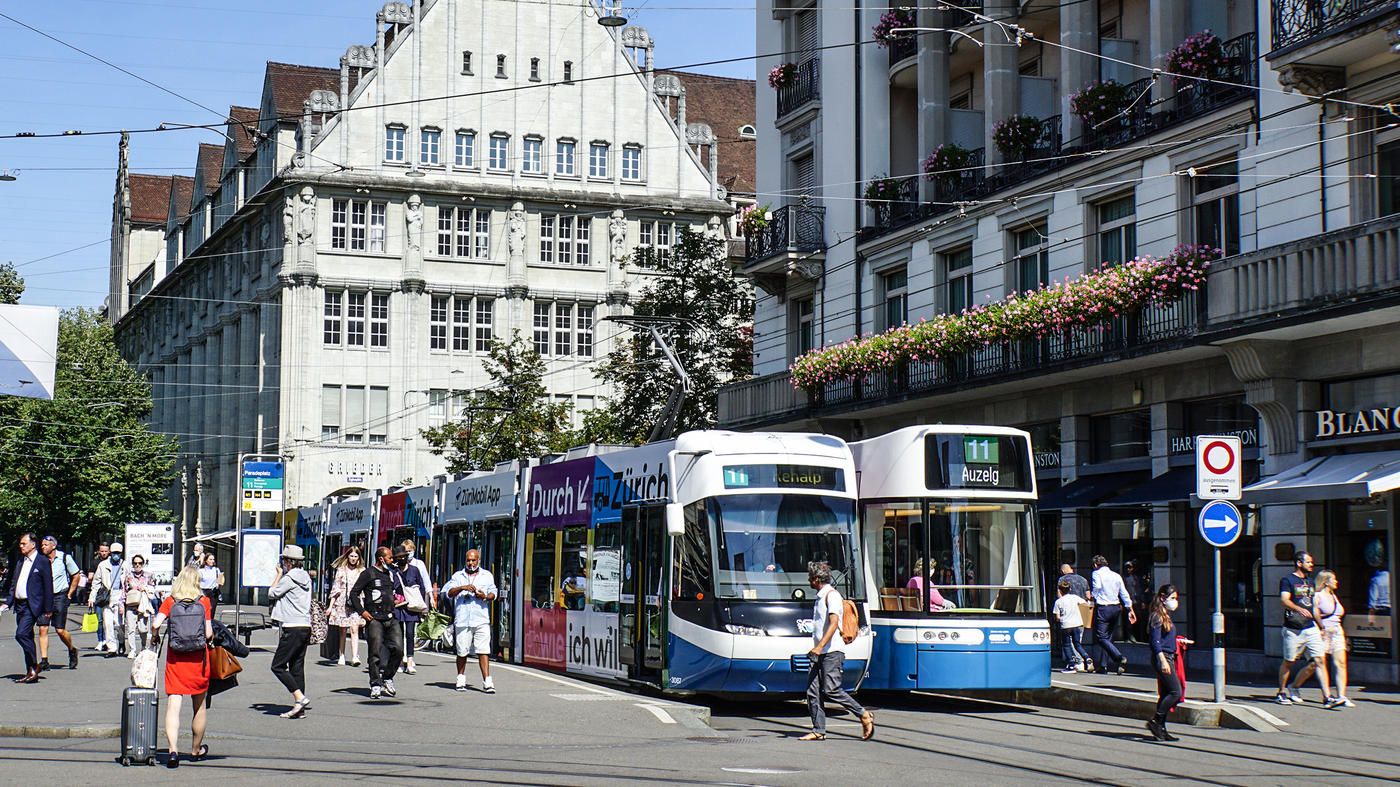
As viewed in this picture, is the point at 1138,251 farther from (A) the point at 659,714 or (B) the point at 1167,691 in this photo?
(A) the point at 659,714

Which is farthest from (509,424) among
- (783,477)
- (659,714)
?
(659,714)

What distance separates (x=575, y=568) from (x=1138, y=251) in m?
10.6

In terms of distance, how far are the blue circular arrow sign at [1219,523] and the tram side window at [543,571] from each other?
924cm

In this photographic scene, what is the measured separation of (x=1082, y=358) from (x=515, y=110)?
4515 cm

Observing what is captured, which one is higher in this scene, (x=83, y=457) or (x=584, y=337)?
(x=584, y=337)

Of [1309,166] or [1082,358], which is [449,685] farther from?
[1309,166]

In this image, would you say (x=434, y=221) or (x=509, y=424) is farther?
(x=434, y=221)

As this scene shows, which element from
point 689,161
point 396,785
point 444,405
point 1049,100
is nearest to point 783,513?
point 396,785

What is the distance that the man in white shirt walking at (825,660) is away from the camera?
1614 centimetres

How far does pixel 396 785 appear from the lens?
12.4 m

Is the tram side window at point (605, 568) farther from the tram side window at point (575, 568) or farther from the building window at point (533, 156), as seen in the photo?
the building window at point (533, 156)

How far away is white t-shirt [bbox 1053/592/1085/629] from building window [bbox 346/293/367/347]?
46.1 meters

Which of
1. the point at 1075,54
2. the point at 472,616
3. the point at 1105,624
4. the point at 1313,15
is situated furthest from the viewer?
the point at 1075,54

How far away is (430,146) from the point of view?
68.3 m
